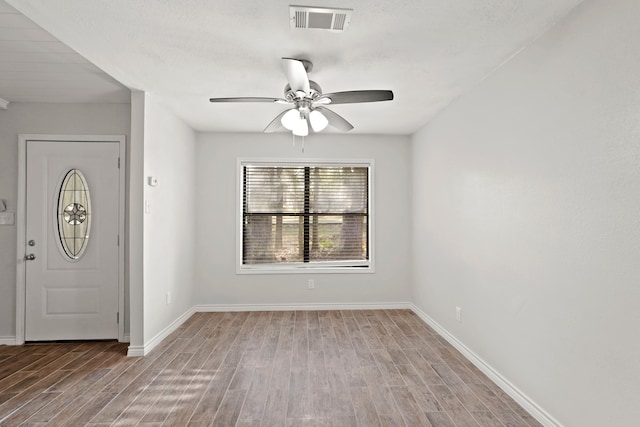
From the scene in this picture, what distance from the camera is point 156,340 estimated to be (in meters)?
3.63

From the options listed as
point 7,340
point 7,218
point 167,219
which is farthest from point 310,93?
point 7,340

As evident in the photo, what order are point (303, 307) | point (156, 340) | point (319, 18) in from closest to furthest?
point (319, 18)
point (156, 340)
point (303, 307)

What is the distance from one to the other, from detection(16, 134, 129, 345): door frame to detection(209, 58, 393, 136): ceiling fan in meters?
1.74

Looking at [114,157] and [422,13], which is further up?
[422,13]

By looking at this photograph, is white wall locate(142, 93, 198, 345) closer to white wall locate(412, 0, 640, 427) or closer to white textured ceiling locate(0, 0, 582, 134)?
white textured ceiling locate(0, 0, 582, 134)

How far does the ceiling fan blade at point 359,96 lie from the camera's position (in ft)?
8.52

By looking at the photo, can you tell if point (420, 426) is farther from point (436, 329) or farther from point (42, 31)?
point (42, 31)

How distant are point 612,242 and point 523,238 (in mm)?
700

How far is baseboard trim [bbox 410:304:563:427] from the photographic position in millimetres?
2222

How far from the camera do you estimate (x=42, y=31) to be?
7.98 ft

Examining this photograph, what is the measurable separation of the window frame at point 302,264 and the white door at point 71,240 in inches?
61.2

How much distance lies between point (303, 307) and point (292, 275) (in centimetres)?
47

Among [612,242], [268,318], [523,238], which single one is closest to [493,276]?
[523,238]

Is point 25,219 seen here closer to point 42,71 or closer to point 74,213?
point 74,213
